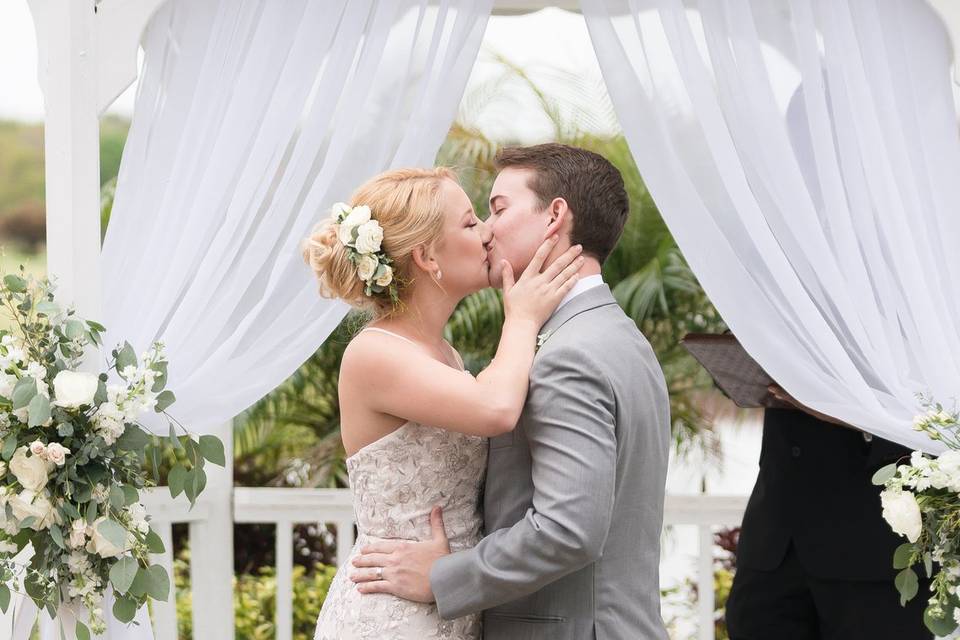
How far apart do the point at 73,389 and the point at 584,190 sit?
1188 millimetres

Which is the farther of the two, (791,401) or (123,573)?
(791,401)

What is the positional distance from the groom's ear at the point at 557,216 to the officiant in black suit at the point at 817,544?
3.57 ft

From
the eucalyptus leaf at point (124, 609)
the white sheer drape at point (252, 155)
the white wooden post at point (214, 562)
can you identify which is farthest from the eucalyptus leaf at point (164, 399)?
the white wooden post at point (214, 562)

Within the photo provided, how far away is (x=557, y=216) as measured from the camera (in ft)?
7.94

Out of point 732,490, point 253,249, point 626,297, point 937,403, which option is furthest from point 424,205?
point 732,490

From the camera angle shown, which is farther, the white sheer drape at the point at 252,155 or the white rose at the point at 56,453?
the white sheer drape at the point at 252,155

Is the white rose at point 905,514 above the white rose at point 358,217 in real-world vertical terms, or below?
below

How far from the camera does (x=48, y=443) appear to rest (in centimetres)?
256

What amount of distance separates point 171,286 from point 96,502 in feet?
1.78

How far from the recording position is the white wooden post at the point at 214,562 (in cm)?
366

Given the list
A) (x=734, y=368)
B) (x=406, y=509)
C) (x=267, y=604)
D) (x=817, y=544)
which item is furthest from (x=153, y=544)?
(x=267, y=604)

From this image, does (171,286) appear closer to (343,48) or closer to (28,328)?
(28,328)

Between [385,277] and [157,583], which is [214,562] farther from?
[385,277]

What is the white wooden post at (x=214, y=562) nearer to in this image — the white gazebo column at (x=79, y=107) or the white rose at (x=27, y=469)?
the white gazebo column at (x=79, y=107)
